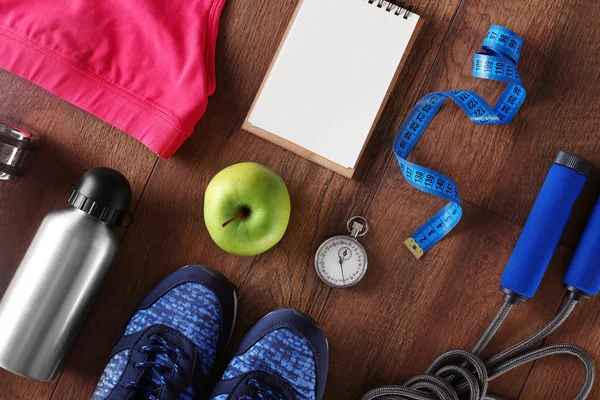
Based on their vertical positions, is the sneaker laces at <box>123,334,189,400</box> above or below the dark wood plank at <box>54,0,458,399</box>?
below

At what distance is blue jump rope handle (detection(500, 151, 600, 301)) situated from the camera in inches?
38.9

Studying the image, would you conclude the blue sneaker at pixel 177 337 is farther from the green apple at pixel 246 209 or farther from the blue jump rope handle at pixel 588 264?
the blue jump rope handle at pixel 588 264

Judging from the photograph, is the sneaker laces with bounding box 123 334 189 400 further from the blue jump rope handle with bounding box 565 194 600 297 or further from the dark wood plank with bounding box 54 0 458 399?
the blue jump rope handle with bounding box 565 194 600 297

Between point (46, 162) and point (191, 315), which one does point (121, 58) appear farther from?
point (191, 315)

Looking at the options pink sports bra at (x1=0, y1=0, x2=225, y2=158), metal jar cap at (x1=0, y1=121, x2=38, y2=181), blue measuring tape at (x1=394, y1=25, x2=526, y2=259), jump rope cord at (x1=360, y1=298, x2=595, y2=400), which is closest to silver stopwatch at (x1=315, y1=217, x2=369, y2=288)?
blue measuring tape at (x1=394, y1=25, x2=526, y2=259)

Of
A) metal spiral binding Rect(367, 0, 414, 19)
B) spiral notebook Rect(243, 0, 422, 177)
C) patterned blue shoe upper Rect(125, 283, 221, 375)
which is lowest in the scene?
patterned blue shoe upper Rect(125, 283, 221, 375)

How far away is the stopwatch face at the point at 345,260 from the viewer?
1050 millimetres

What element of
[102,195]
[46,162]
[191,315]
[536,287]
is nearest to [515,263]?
[536,287]

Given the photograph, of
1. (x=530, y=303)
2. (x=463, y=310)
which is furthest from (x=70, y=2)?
(x=530, y=303)

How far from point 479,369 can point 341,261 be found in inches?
12.8

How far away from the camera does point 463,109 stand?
1042 mm

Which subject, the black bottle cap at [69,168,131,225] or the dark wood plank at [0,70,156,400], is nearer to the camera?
the black bottle cap at [69,168,131,225]

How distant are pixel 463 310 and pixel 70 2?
0.96 m

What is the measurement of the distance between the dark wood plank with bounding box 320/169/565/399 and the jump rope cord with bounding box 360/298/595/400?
0.09 ft
